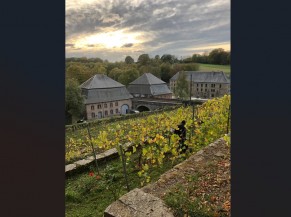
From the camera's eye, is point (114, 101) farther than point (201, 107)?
No

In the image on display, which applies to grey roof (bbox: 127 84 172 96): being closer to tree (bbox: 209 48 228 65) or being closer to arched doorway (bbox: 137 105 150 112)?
arched doorway (bbox: 137 105 150 112)

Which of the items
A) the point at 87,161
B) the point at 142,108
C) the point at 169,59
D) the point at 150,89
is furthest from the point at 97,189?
the point at 142,108

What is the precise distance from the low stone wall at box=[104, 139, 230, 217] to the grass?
344 millimetres

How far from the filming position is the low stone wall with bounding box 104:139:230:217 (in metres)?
1.41

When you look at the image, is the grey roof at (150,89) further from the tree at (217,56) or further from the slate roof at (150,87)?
the tree at (217,56)

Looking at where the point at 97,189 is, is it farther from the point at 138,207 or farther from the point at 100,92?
the point at 100,92

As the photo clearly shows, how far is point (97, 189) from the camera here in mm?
2219

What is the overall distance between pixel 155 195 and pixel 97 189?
75cm
